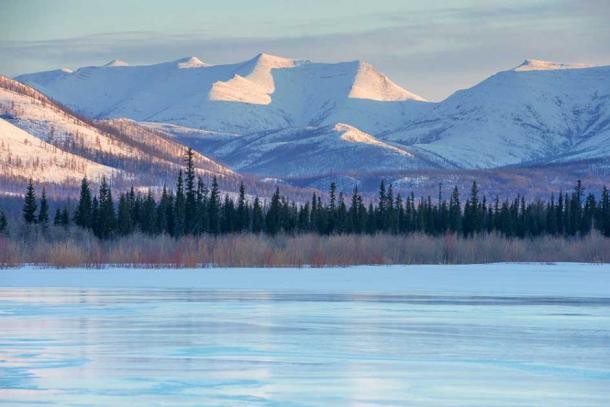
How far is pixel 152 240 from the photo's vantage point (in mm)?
62031

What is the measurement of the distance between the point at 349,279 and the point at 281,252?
38.3 ft

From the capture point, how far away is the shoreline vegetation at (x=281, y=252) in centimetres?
5475

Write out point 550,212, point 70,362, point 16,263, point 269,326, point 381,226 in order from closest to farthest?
point 70,362 < point 269,326 < point 16,263 < point 381,226 < point 550,212

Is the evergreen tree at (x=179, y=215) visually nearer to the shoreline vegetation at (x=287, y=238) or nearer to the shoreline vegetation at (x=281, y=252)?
the shoreline vegetation at (x=287, y=238)

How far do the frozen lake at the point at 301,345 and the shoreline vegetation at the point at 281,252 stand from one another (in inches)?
582

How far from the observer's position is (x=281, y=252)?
57.2 metres

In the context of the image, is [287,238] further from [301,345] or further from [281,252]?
[301,345]

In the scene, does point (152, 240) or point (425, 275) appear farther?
point (152, 240)

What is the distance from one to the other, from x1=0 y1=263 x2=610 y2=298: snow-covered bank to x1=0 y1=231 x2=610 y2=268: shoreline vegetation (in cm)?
267

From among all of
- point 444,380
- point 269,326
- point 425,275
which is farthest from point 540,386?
point 425,275

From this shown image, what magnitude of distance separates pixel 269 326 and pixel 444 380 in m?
8.10

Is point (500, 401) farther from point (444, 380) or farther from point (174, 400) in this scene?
point (174, 400)

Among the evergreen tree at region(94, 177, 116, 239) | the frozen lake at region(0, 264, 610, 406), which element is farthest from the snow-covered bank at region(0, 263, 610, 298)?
the evergreen tree at region(94, 177, 116, 239)

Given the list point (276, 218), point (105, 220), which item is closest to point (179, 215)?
point (105, 220)
